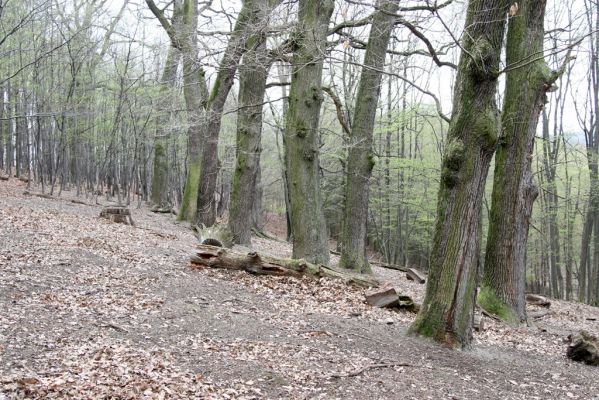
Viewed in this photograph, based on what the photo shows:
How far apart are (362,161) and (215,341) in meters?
6.18

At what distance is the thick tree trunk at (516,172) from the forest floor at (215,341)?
79 cm

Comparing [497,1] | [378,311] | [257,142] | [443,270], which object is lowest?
[378,311]

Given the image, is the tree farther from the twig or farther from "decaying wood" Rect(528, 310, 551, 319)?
the twig

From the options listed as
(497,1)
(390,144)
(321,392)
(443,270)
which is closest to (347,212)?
(443,270)

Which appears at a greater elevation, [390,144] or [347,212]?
[390,144]

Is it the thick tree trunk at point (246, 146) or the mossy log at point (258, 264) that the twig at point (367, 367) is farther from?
the thick tree trunk at point (246, 146)

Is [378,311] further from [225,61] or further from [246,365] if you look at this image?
[225,61]

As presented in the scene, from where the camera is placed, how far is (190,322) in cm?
587

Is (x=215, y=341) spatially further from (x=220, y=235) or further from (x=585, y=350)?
(x=220, y=235)

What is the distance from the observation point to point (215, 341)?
534 centimetres

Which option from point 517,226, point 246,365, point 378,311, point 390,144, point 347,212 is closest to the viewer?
point 246,365

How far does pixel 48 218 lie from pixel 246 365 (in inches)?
342

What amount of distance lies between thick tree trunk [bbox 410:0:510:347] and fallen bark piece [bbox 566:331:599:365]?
1761mm

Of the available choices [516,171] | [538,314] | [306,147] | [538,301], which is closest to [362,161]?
[306,147]
